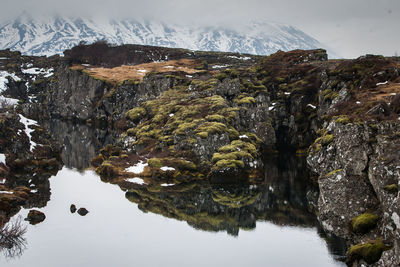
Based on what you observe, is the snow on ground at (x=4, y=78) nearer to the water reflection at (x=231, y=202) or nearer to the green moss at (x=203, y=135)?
the green moss at (x=203, y=135)

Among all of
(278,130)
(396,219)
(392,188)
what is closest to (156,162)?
(392,188)

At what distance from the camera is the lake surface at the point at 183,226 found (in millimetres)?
27734

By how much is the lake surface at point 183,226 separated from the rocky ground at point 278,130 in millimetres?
2600

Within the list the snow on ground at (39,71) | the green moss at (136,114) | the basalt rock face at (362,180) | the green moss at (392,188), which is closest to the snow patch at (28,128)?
the green moss at (136,114)

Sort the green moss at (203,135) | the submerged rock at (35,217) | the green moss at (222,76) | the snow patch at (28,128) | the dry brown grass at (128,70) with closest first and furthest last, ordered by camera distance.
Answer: the submerged rock at (35,217) → the green moss at (203,135) → the snow patch at (28,128) → the green moss at (222,76) → the dry brown grass at (128,70)

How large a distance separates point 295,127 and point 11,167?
59.4m

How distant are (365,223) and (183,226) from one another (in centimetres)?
1761

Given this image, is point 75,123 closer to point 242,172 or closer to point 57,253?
point 242,172

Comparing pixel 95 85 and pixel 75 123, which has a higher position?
pixel 95 85

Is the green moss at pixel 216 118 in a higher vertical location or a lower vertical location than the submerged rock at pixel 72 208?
higher

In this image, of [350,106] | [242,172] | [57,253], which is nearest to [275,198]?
[242,172]

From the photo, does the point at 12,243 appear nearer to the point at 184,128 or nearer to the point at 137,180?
the point at 137,180

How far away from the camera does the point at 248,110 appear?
7256 centimetres

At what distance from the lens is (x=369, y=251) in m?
21.2
